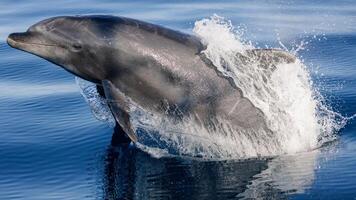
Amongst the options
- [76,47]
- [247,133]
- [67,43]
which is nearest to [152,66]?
[76,47]

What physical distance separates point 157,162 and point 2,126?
3020mm

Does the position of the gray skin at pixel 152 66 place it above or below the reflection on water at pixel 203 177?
above

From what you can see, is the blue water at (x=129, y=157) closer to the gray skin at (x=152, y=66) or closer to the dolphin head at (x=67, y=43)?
the gray skin at (x=152, y=66)

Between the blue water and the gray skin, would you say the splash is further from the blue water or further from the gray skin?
the blue water

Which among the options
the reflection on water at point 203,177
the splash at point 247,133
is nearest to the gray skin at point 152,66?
the splash at point 247,133

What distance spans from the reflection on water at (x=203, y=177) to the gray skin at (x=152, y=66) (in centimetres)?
69

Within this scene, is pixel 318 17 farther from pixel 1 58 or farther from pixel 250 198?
pixel 250 198

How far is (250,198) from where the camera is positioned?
8352mm

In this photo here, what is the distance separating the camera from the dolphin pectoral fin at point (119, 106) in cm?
973

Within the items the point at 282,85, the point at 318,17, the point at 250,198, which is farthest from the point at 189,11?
the point at 250,198

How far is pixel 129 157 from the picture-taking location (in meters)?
10.1

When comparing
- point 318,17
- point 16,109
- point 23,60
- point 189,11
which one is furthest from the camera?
point 189,11

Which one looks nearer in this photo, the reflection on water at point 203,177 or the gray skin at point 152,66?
the reflection on water at point 203,177

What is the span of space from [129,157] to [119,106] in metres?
0.68
